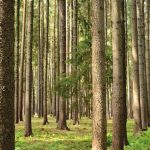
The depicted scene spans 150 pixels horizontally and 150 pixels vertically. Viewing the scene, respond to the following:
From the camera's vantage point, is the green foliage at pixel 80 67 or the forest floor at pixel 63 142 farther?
the green foliage at pixel 80 67

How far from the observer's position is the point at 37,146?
11.9 m

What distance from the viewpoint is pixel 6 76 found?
3.80 meters

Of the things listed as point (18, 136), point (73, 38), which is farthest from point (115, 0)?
point (73, 38)

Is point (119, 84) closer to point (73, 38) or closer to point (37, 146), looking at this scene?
point (37, 146)

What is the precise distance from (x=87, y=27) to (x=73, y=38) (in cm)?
330

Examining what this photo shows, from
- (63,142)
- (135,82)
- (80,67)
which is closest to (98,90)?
(135,82)

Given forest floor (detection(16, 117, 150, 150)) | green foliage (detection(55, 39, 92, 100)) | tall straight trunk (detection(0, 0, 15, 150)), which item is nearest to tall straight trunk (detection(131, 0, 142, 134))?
forest floor (detection(16, 117, 150, 150))

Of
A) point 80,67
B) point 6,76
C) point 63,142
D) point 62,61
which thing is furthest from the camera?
point 62,61

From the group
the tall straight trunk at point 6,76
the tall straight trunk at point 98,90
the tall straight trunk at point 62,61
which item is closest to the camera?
the tall straight trunk at point 6,76

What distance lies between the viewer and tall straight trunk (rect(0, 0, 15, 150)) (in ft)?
12.3

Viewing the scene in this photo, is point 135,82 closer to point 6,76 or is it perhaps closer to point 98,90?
point 98,90

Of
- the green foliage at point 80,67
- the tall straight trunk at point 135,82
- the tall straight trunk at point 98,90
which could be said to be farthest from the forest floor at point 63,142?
the tall straight trunk at point 98,90

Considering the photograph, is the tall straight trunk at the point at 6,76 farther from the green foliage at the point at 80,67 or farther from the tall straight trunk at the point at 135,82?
the green foliage at the point at 80,67

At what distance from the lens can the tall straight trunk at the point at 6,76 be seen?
12.3 ft
